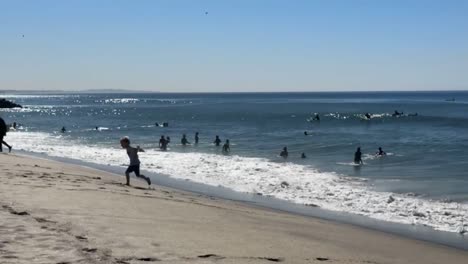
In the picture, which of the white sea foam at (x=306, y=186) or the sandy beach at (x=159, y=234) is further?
the white sea foam at (x=306, y=186)

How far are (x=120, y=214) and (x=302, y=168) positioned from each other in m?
17.5

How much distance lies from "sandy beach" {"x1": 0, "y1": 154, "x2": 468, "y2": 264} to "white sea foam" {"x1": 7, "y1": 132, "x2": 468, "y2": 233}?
2.59 metres

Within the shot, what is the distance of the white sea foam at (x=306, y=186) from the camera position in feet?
47.7

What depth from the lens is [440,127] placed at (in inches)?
2372

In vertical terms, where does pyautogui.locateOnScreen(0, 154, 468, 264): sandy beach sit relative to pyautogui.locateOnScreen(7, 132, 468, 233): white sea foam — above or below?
above

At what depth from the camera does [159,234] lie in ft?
26.5

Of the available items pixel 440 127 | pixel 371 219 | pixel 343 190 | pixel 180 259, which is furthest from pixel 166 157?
pixel 440 127

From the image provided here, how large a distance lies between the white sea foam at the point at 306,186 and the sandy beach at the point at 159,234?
102 inches

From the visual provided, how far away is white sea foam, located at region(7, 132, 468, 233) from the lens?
14531mm

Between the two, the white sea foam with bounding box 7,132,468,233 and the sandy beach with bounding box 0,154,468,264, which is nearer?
the sandy beach with bounding box 0,154,468,264

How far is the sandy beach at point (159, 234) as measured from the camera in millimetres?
6812

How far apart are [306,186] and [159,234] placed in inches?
473

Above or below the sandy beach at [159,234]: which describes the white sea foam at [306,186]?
below

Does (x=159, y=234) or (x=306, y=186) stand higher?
(x=159, y=234)
